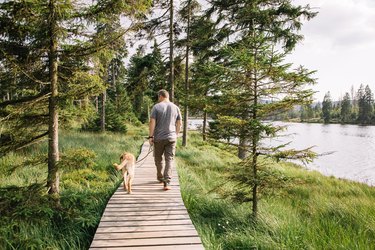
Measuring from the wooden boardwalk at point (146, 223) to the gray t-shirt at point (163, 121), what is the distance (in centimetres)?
130

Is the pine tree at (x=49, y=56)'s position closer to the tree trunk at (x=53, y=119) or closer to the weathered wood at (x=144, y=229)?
the tree trunk at (x=53, y=119)

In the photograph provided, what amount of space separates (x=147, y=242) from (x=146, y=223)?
2.03 feet

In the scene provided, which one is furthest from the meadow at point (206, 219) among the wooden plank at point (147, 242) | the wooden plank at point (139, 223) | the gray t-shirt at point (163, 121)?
the gray t-shirt at point (163, 121)

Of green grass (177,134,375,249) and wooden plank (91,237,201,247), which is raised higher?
wooden plank (91,237,201,247)

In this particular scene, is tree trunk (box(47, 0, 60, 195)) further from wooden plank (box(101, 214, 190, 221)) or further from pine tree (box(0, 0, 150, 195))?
wooden plank (box(101, 214, 190, 221))

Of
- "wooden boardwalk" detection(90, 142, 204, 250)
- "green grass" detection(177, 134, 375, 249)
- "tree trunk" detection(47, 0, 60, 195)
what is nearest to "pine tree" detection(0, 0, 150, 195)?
"tree trunk" detection(47, 0, 60, 195)

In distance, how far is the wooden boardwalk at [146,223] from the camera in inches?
131

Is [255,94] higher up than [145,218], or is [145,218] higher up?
[255,94]

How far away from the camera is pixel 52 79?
411 centimetres

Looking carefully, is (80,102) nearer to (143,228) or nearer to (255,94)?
(143,228)

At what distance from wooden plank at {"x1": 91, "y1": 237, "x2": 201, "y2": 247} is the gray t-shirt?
8.72 ft

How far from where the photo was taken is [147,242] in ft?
11.0

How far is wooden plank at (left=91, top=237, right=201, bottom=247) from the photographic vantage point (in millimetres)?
3273

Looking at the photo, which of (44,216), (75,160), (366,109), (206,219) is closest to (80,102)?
(75,160)
